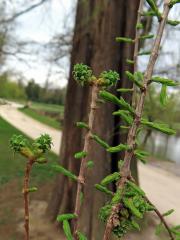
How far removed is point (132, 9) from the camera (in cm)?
576

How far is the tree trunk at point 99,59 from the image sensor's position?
5.58 m

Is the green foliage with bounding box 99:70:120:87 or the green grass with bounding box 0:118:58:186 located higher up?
the green foliage with bounding box 99:70:120:87

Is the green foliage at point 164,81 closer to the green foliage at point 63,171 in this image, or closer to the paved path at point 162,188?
the green foliage at point 63,171

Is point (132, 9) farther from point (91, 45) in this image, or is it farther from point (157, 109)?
point (157, 109)

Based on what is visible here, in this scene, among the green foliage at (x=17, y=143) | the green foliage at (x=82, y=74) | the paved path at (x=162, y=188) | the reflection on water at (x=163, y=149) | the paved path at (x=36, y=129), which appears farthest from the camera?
the reflection on water at (x=163, y=149)

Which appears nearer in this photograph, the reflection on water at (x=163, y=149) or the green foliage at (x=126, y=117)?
the green foliage at (x=126, y=117)

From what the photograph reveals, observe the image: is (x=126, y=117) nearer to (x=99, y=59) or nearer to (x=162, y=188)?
(x=99, y=59)

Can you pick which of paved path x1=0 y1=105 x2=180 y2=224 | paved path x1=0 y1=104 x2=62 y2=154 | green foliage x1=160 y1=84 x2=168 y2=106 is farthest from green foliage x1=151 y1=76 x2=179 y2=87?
paved path x1=0 y1=104 x2=62 y2=154

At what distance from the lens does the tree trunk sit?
220 inches

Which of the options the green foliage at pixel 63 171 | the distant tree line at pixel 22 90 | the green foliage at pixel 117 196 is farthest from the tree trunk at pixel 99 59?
the distant tree line at pixel 22 90

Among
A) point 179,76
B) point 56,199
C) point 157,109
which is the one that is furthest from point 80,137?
point 157,109

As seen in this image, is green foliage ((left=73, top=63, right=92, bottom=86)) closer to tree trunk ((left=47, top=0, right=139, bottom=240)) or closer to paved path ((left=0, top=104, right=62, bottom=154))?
tree trunk ((left=47, top=0, right=139, bottom=240))

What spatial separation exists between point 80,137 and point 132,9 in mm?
2004

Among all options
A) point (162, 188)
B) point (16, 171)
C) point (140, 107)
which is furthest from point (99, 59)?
point (162, 188)
